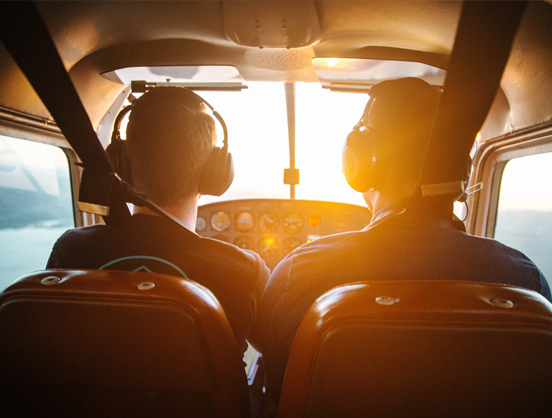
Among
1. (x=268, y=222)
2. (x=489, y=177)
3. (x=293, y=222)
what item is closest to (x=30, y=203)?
(x=268, y=222)

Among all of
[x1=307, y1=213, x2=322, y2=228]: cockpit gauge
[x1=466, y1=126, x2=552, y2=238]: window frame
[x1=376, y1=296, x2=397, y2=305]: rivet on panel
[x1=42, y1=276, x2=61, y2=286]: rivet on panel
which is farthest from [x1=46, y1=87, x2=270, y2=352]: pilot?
[x1=466, y1=126, x2=552, y2=238]: window frame

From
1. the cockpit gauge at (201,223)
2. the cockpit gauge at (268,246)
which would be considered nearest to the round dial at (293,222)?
the cockpit gauge at (268,246)

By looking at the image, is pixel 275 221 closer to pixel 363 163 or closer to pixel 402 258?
pixel 363 163

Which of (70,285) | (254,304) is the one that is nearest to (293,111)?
(254,304)

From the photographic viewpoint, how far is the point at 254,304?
3.11 feet

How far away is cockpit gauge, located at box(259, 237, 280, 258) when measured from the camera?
8.00ft

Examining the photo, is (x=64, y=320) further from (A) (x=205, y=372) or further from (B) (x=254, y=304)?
(B) (x=254, y=304)

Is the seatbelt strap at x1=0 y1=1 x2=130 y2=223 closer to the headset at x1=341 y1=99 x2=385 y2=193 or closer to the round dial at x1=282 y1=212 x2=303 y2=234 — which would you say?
the headset at x1=341 y1=99 x2=385 y2=193

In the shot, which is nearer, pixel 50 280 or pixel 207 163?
pixel 50 280

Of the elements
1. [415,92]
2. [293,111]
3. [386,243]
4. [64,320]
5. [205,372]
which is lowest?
[205,372]

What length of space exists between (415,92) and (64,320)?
46.2 inches

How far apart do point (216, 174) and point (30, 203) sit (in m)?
1.25

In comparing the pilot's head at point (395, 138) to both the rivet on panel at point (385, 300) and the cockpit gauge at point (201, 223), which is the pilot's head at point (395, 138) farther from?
the cockpit gauge at point (201, 223)

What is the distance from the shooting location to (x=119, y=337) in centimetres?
57
